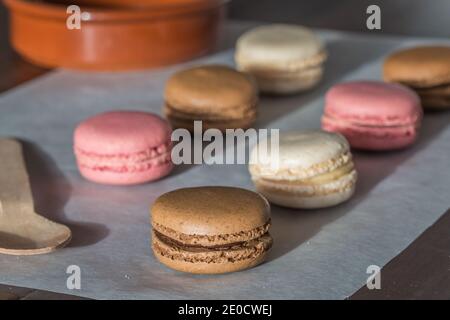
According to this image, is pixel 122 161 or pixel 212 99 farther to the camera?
pixel 212 99

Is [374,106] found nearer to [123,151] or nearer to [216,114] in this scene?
[216,114]

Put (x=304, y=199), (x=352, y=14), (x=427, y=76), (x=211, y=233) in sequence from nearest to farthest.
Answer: (x=211, y=233), (x=304, y=199), (x=427, y=76), (x=352, y=14)

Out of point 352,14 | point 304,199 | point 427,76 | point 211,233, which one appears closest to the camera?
point 211,233

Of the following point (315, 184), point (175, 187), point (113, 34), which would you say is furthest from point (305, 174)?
point (113, 34)

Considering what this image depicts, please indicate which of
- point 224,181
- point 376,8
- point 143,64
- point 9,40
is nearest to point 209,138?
point 224,181

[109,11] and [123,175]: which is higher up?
[109,11]
